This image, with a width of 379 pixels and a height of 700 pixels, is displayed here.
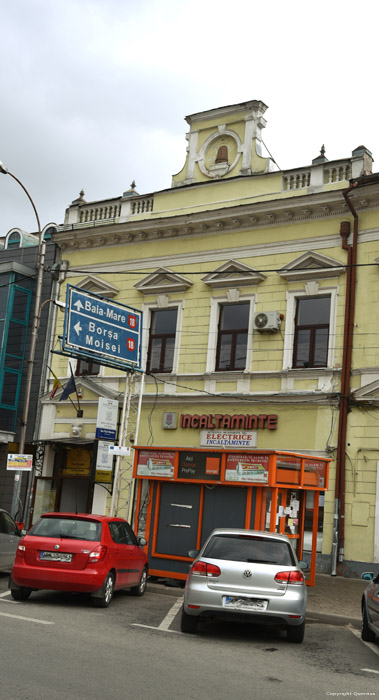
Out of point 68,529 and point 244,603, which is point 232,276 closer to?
point 68,529

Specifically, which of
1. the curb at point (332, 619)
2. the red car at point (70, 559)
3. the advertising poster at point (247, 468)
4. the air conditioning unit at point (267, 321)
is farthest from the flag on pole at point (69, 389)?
the curb at point (332, 619)

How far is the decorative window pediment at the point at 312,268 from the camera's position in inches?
792

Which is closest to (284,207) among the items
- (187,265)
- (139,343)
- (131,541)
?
(187,265)

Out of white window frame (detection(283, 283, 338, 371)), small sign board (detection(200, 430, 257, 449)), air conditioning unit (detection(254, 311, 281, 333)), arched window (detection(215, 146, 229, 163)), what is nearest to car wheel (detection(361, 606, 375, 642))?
white window frame (detection(283, 283, 338, 371))

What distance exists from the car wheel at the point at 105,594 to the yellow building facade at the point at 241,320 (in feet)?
13.9

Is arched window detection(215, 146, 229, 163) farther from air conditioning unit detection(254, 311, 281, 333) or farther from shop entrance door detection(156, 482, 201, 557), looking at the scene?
shop entrance door detection(156, 482, 201, 557)

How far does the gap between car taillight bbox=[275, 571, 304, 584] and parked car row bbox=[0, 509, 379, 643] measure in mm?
13

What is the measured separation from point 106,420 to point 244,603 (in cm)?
1014

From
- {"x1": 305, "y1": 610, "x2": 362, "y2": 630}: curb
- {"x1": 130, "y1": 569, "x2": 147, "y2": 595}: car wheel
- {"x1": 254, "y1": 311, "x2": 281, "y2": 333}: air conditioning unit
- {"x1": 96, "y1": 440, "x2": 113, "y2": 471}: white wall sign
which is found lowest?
{"x1": 305, "y1": 610, "x2": 362, "y2": 630}: curb

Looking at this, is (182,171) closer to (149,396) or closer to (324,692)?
(149,396)

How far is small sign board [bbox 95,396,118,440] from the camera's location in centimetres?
1956

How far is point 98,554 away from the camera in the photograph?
38.8 feet

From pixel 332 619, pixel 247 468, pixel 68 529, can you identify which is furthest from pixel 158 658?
pixel 247 468

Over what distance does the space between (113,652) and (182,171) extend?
17821 mm
